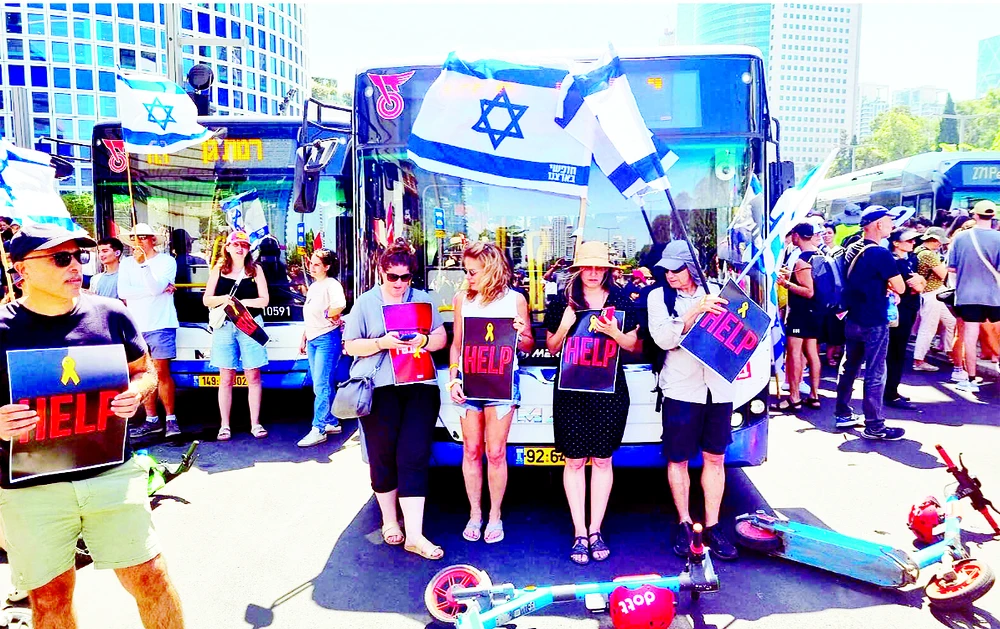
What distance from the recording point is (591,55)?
191 inches

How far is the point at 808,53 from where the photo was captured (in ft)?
411

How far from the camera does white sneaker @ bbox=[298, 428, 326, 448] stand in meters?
6.95

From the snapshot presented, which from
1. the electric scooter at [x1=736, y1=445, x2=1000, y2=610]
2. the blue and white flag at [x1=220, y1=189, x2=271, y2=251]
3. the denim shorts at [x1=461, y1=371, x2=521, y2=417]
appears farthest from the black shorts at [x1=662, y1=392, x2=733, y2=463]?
the blue and white flag at [x1=220, y1=189, x2=271, y2=251]

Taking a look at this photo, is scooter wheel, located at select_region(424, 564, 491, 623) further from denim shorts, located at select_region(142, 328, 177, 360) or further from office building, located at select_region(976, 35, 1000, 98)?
office building, located at select_region(976, 35, 1000, 98)

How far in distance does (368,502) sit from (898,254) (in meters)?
5.47

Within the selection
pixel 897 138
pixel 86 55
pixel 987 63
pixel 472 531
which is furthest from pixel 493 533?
pixel 987 63

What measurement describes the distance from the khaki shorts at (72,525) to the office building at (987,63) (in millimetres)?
190283

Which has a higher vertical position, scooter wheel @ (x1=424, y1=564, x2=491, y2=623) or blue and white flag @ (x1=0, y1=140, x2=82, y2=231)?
blue and white flag @ (x1=0, y1=140, x2=82, y2=231)

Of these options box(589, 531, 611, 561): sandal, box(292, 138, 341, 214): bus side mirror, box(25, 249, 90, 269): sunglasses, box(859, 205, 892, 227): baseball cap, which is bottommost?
box(589, 531, 611, 561): sandal

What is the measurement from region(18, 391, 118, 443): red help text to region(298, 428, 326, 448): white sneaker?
13.0ft

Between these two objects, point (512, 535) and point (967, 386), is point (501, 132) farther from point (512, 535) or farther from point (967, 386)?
point (967, 386)

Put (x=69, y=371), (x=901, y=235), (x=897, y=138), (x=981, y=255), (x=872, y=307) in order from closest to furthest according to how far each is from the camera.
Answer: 1. (x=69, y=371)
2. (x=872, y=307)
3. (x=901, y=235)
4. (x=981, y=255)
5. (x=897, y=138)

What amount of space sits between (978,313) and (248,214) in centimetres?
795

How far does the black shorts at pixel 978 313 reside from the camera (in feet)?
27.1
